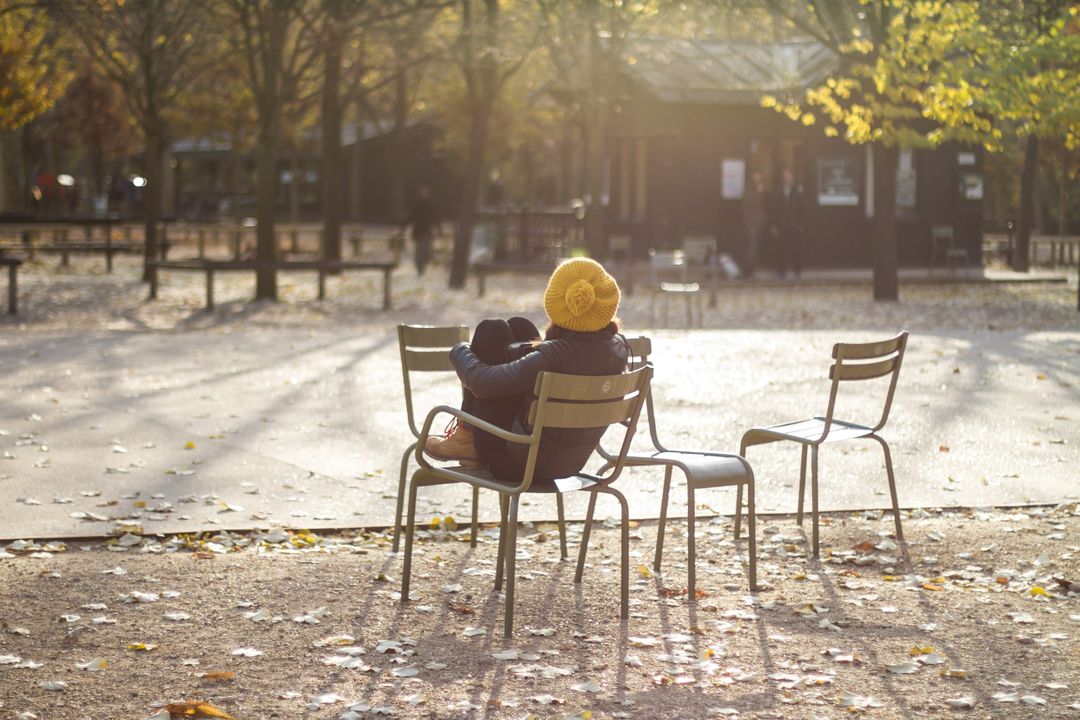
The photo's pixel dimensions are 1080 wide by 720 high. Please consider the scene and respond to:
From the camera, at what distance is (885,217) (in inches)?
930

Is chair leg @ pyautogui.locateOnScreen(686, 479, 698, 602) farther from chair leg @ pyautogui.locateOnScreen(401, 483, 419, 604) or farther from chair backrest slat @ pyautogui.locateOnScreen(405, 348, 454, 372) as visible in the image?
chair backrest slat @ pyautogui.locateOnScreen(405, 348, 454, 372)

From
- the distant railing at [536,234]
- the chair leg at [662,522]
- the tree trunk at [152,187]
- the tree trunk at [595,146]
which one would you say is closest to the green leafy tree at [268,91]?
the tree trunk at [152,187]

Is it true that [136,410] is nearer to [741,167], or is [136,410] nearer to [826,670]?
[826,670]

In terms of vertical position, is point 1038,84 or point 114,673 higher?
point 1038,84

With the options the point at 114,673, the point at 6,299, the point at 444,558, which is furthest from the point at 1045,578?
the point at 6,299

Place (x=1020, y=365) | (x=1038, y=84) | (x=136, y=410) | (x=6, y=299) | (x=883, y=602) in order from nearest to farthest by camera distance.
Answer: (x=883, y=602), (x=136, y=410), (x=1020, y=365), (x=1038, y=84), (x=6, y=299)

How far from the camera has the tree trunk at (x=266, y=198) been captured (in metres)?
23.6

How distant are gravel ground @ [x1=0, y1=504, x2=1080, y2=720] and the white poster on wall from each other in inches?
916

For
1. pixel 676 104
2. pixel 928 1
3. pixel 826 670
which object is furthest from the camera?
pixel 676 104

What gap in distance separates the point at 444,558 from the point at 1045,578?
2712mm

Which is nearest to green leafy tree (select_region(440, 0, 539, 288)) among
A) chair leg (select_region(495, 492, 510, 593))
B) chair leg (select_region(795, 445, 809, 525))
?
chair leg (select_region(795, 445, 809, 525))

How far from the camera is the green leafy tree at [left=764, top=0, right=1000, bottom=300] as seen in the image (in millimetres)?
19281

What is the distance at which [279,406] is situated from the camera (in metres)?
11.8

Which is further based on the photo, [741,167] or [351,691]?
[741,167]
